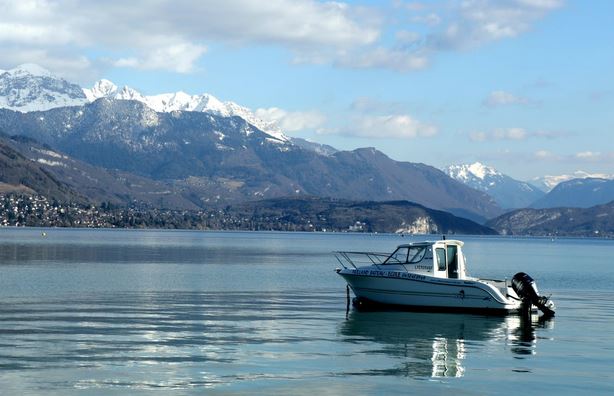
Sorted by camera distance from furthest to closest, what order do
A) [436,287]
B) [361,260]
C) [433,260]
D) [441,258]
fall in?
[361,260] → [441,258] → [433,260] → [436,287]

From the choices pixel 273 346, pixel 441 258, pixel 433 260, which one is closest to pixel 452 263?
pixel 441 258

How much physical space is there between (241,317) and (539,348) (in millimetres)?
20468

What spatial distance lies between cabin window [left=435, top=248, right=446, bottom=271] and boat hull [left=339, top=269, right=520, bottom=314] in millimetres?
1723

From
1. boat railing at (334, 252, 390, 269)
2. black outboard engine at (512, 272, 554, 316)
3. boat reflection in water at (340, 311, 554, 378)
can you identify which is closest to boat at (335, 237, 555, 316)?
black outboard engine at (512, 272, 554, 316)

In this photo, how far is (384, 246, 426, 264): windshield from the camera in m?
68.8

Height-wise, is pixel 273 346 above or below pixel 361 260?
below

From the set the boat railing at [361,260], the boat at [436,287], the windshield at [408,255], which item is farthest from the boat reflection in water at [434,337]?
the boat railing at [361,260]

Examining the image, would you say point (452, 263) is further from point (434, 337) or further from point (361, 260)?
point (361, 260)

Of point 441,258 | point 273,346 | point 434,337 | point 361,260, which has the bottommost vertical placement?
point 434,337

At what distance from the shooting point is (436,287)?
66812mm

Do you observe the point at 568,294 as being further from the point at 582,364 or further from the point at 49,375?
the point at 49,375

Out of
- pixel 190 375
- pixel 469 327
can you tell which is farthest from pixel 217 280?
pixel 190 375

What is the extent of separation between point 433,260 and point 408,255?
2.02 metres

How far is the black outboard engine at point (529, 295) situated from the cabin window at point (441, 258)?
207 inches
